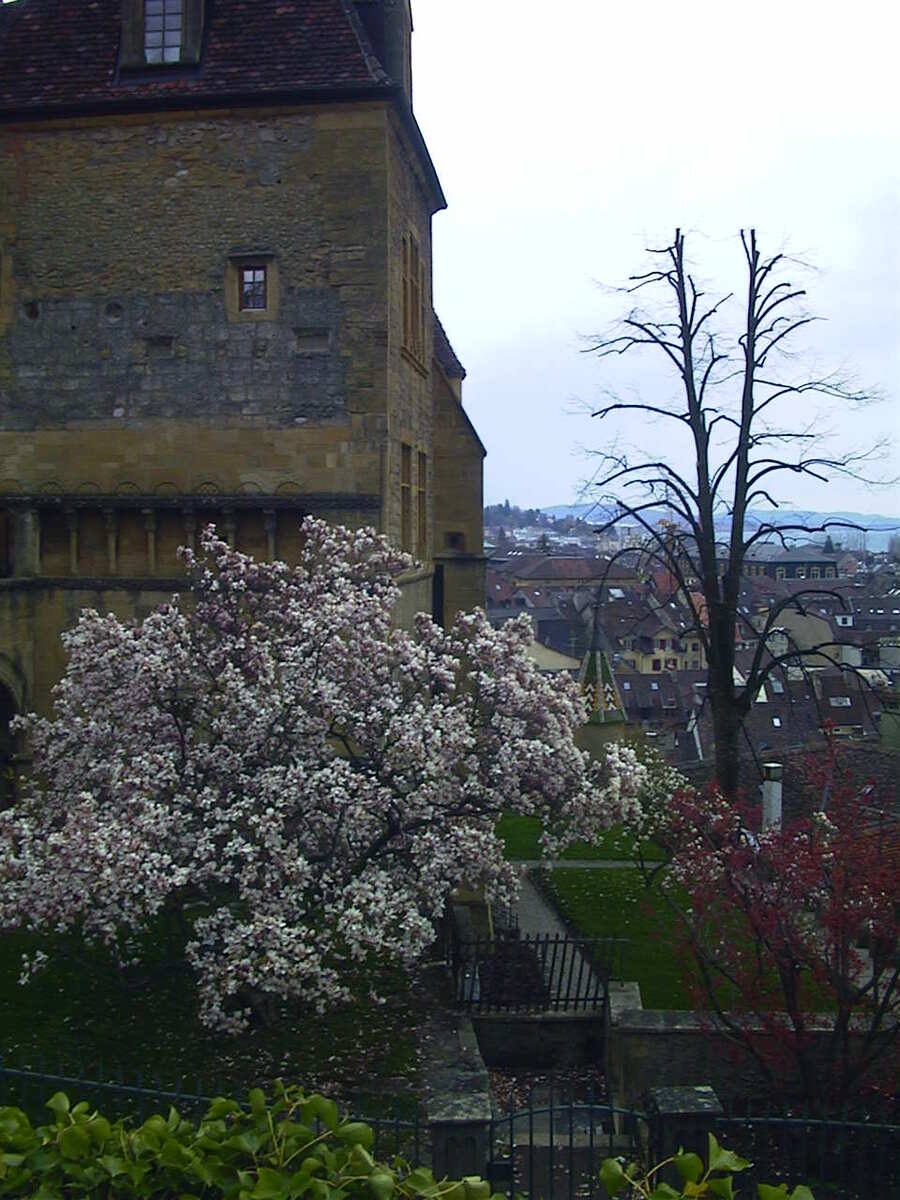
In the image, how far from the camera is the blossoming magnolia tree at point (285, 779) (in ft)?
35.0

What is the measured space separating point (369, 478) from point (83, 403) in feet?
14.6

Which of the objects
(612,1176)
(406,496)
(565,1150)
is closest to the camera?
(612,1176)

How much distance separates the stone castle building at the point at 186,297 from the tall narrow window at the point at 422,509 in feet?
9.06

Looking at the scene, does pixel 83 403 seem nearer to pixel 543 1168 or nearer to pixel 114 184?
pixel 114 184

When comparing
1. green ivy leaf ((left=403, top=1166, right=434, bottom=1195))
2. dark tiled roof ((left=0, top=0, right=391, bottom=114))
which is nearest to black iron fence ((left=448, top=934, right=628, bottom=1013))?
green ivy leaf ((left=403, top=1166, right=434, bottom=1195))

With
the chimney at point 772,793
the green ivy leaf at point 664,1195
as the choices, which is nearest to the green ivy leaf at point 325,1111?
the green ivy leaf at point 664,1195

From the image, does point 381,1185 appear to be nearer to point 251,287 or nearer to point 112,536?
point 112,536

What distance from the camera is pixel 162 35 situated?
57.5 feet

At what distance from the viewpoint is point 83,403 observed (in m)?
17.6

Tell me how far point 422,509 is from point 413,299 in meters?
3.68

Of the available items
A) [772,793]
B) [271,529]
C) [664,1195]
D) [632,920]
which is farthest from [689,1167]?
[772,793]

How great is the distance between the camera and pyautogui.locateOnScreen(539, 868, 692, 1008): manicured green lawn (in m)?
14.1

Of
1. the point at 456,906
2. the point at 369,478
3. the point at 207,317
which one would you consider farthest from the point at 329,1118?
the point at 207,317

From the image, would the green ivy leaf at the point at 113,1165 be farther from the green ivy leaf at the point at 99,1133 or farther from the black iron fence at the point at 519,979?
the black iron fence at the point at 519,979
